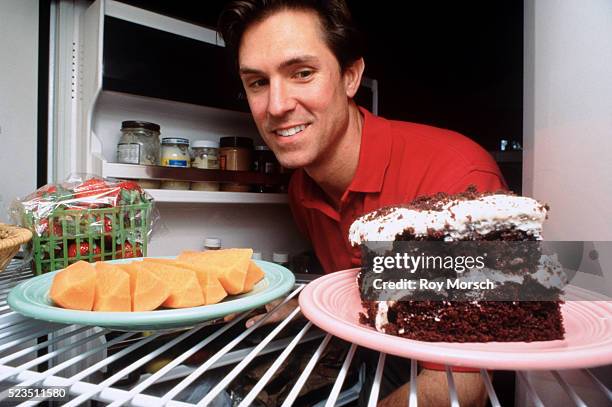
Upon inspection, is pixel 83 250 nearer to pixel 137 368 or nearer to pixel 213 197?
pixel 137 368

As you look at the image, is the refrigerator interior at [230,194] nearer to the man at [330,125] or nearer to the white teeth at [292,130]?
the man at [330,125]

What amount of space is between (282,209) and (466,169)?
1.01m

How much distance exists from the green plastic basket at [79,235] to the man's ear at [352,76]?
0.71m

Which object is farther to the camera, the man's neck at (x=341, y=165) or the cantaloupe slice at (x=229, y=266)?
the man's neck at (x=341, y=165)

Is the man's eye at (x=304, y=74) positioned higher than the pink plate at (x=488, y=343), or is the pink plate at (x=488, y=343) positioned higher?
the man's eye at (x=304, y=74)

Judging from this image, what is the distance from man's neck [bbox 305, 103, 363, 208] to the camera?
1.14 m

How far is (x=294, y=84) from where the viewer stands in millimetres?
1012

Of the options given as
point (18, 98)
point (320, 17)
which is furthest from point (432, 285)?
point (18, 98)

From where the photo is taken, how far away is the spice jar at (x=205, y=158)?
1366 millimetres

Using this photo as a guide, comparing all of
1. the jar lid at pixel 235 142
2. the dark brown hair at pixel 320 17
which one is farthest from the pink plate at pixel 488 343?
the jar lid at pixel 235 142

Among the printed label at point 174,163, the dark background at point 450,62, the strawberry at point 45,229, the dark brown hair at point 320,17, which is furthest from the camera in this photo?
the dark background at point 450,62

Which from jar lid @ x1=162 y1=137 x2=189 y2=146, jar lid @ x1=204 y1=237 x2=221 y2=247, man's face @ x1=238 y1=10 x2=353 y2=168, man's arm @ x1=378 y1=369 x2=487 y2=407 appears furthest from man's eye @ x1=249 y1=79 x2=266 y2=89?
man's arm @ x1=378 y1=369 x2=487 y2=407

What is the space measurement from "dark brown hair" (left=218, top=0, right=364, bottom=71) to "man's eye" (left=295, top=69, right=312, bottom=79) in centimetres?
11

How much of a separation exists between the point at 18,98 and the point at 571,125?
Result: 4.39 feet
